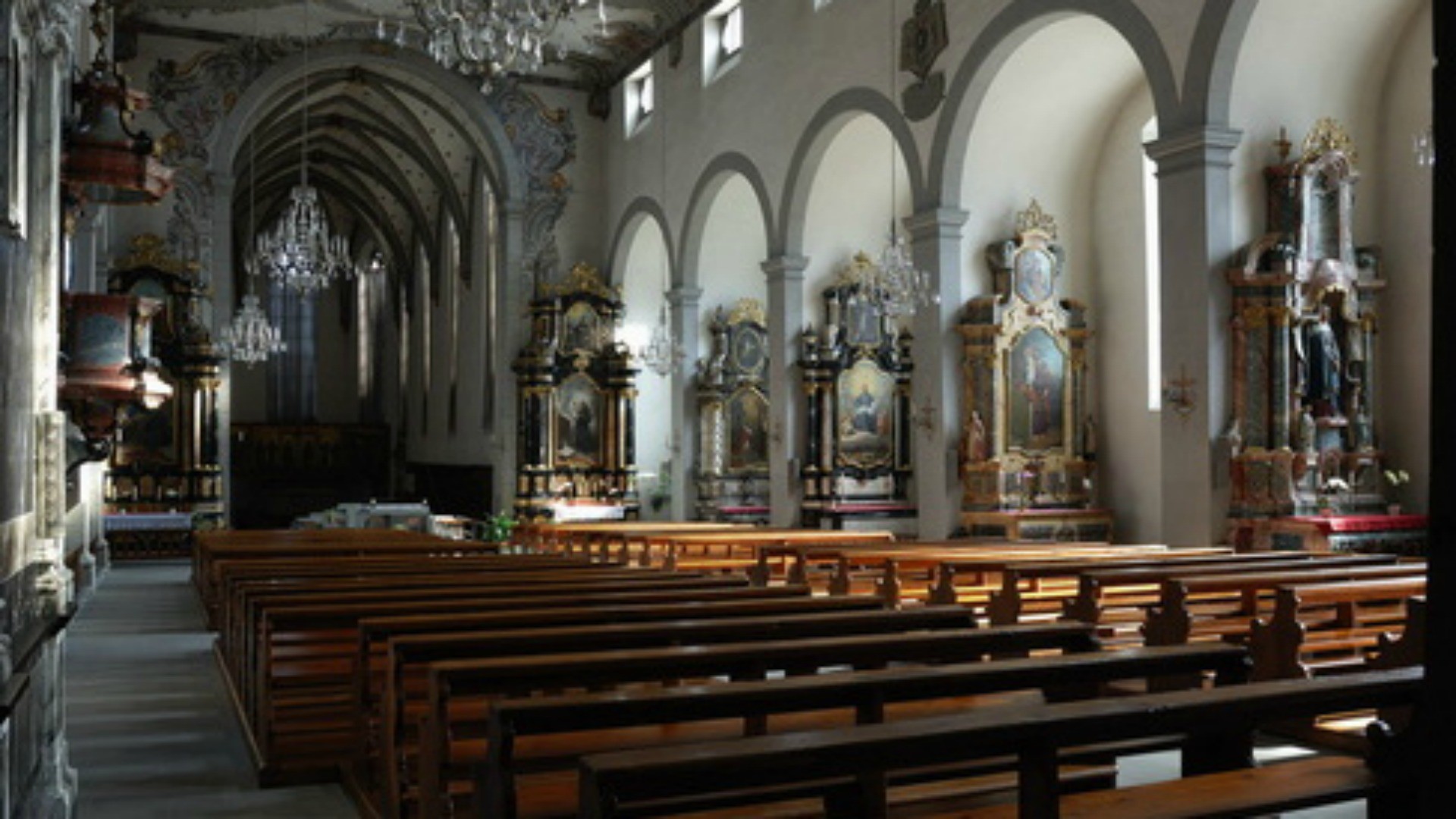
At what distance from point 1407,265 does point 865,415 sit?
7008 millimetres

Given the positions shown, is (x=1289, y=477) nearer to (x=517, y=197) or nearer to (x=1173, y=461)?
(x=1173, y=461)

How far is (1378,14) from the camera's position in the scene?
36.4 ft

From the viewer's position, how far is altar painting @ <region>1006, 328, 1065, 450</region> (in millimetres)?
13711

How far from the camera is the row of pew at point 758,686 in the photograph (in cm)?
242

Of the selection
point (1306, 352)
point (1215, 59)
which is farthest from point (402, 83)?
point (1306, 352)

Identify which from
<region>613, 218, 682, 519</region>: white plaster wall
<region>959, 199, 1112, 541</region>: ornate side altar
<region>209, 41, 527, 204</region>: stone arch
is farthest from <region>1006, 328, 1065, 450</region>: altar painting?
<region>209, 41, 527, 204</region>: stone arch

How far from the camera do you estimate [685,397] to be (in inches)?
727

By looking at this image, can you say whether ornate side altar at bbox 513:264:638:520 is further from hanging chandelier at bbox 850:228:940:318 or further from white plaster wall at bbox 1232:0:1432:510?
white plaster wall at bbox 1232:0:1432:510

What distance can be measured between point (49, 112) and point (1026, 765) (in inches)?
185

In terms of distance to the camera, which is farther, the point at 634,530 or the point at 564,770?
the point at 634,530

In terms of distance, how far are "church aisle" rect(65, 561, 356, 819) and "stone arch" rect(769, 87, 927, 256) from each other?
318 inches

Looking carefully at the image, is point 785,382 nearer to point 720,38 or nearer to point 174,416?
point 720,38

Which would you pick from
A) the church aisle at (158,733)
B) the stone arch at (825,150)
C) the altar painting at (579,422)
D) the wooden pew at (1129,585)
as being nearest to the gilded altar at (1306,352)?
the wooden pew at (1129,585)

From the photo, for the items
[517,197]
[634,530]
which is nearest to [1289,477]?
[634,530]
